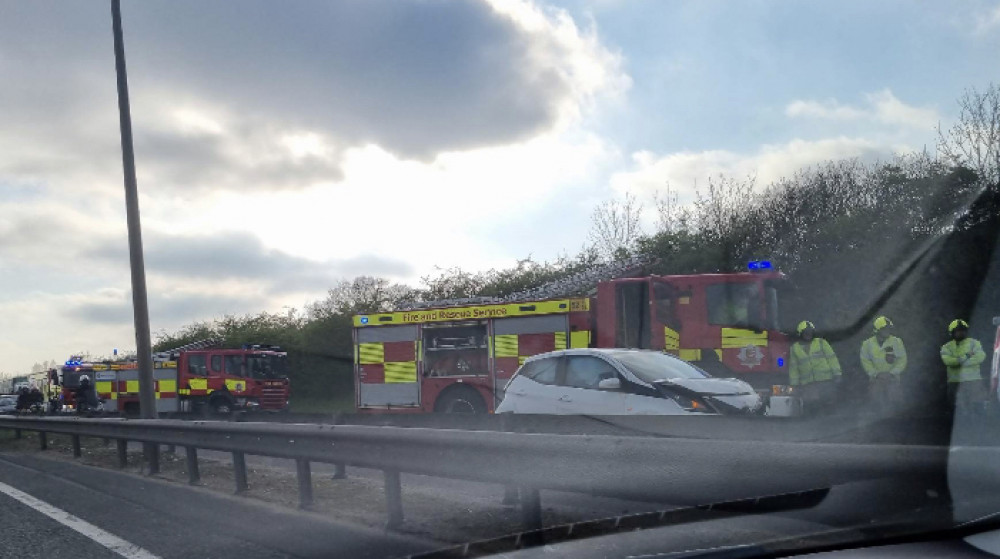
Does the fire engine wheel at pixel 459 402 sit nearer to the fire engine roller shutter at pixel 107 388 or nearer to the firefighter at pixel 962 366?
the firefighter at pixel 962 366

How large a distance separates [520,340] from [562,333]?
82 cm

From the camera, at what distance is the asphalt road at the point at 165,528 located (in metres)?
6.10

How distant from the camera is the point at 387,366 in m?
17.8

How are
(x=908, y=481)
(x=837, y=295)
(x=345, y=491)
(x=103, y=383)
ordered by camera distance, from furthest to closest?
(x=103, y=383), (x=837, y=295), (x=345, y=491), (x=908, y=481)

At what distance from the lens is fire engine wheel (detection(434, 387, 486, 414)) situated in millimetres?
16547

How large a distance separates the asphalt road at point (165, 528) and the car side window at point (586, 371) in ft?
12.8

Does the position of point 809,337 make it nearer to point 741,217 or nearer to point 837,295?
point 837,295

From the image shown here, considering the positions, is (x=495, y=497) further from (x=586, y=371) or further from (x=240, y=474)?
(x=586, y=371)

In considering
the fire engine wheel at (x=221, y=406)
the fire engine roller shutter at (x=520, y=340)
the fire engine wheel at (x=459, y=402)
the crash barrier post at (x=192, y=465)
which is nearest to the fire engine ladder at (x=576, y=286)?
the fire engine roller shutter at (x=520, y=340)

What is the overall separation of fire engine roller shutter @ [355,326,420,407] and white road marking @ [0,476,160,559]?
26.7ft

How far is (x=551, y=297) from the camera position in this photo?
696 inches

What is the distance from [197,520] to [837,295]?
1622 centimetres

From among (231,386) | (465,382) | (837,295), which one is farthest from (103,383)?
(837,295)

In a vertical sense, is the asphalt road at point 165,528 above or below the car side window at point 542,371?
below
